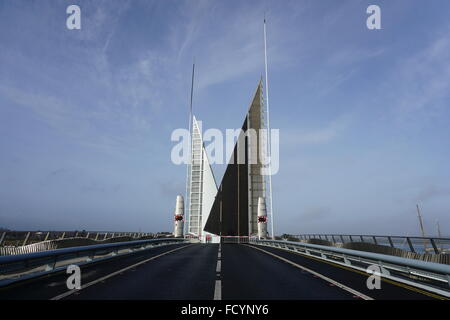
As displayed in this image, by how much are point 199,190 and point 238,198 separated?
12.1 meters

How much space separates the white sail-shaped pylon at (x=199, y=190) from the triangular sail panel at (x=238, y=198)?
131 inches

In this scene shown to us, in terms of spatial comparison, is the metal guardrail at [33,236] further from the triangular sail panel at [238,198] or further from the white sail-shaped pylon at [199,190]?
the white sail-shaped pylon at [199,190]

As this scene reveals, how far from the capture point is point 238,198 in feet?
254

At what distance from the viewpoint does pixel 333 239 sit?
2291 cm

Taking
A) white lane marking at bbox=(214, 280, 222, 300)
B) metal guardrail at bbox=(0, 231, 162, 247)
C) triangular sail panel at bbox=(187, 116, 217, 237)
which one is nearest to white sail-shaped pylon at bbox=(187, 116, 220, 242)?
triangular sail panel at bbox=(187, 116, 217, 237)

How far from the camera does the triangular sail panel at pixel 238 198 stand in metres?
77.0

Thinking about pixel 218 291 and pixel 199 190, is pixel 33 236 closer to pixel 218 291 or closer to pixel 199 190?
pixel 218 291

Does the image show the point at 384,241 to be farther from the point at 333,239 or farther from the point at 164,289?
the point at 164,289

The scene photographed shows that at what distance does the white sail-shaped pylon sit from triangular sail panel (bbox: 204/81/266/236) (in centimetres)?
332

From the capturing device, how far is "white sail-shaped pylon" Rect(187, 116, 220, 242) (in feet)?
268

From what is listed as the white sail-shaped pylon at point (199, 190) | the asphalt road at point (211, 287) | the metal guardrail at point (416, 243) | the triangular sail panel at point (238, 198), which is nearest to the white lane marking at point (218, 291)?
the asphalt road at point (211, 287)

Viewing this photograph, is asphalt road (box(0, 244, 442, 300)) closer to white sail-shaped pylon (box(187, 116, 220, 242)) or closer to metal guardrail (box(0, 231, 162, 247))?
metal guardrail (box(0, 231, 162, 247))

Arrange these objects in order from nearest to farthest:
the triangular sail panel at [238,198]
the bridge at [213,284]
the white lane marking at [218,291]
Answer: the white lane marking at [218,291], the bridge at [213,284], the triangular sail panel at [238,198]

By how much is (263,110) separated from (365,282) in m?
78.5
